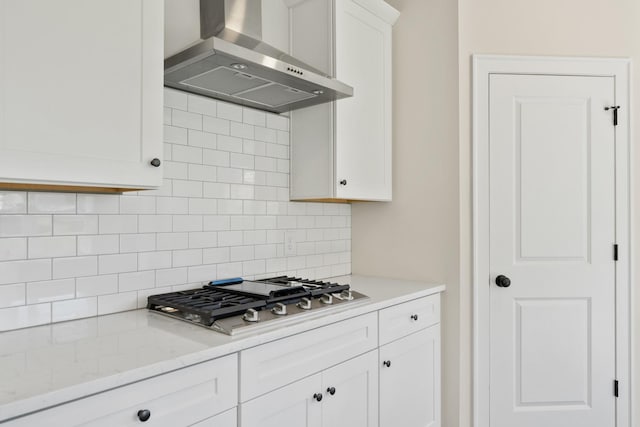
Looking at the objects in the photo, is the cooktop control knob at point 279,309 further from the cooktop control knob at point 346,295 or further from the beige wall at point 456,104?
the beige wall at point 456,104

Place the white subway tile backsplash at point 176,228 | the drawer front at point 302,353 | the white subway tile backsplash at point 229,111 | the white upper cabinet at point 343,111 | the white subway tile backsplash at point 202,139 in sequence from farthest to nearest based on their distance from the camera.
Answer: the white upper cabinet at point 343,111, the white subway tile backsplash at point 229,111, the white subway tile backsplash at point 202,139, the white subway tile backsplash at point 176,228, the drawer front at point 302,353

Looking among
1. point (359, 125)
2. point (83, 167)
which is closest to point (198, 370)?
point (83, 167)

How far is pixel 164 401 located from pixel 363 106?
1.82 metres

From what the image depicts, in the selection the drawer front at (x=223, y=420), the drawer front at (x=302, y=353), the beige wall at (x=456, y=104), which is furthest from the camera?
the beige wall at (x=456, y=104)

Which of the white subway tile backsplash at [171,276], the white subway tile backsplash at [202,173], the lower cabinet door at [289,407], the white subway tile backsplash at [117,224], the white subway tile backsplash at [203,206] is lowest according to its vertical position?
the lower cabinet door at [289,407]

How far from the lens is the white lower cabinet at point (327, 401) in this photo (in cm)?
142

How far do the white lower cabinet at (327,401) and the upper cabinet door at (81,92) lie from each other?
32.6 inches

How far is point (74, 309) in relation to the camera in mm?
1567

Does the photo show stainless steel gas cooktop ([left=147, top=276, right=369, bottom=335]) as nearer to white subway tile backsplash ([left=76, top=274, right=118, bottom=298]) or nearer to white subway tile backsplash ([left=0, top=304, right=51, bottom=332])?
white subway tile backsplash ([left=76, top=274, right=118, bottom=298])
